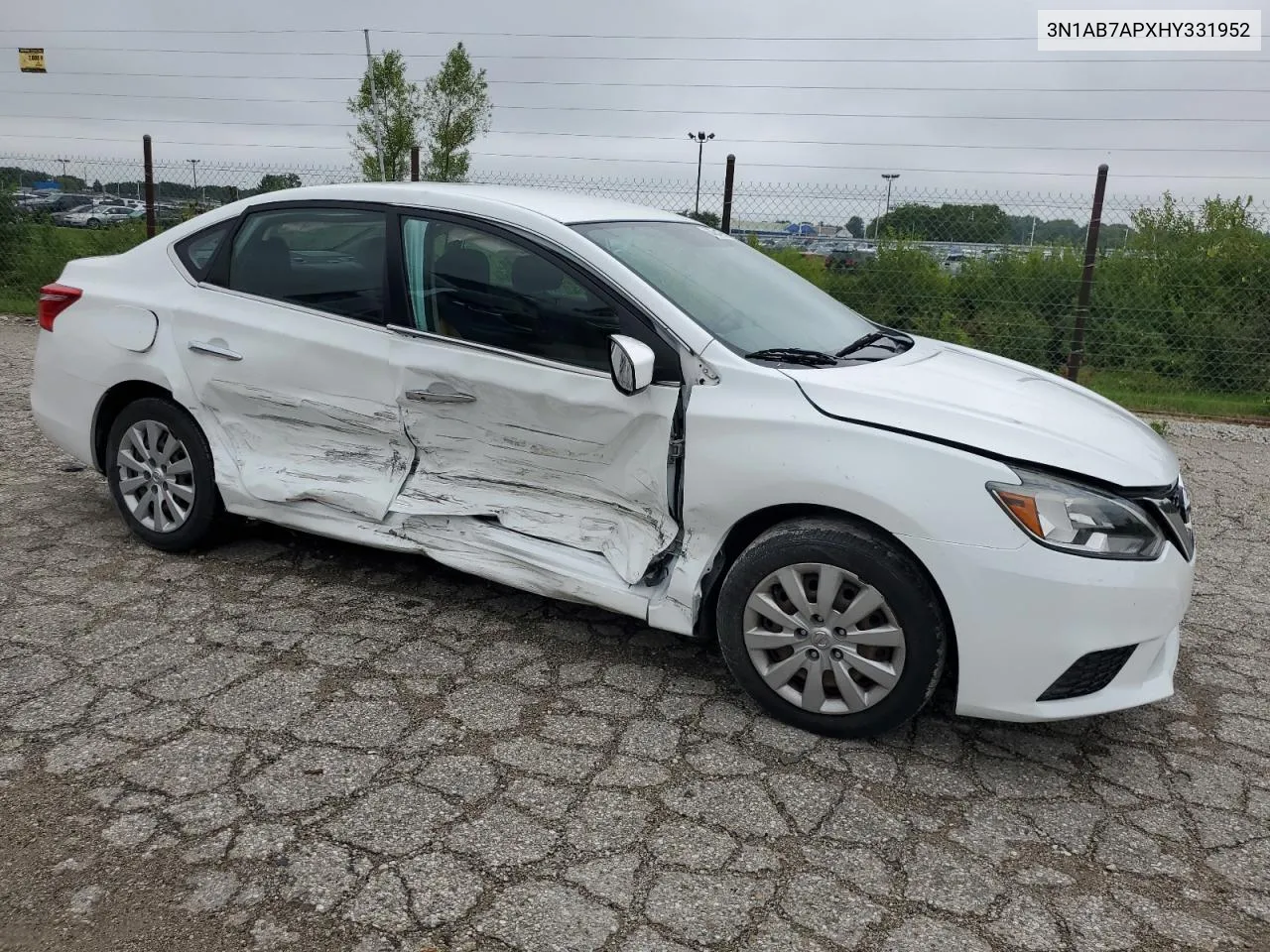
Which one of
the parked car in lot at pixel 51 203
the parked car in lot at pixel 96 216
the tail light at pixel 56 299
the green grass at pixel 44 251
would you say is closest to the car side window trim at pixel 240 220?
the tail light at pixel 56 299

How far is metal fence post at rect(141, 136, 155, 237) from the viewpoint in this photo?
1093cm

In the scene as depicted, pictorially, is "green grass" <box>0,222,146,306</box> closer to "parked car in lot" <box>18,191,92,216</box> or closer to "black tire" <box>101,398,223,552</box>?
"parked car in lot" <box>18,191,92,216</box>

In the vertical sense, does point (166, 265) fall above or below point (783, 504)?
above

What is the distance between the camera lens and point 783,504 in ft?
10.5

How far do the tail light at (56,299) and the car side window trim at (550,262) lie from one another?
5.53ft

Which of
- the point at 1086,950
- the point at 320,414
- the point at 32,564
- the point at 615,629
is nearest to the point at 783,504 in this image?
the point at 615,629

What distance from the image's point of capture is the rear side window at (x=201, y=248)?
4.32 metres

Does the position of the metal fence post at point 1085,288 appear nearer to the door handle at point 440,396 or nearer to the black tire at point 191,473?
the door handle at point 440,396

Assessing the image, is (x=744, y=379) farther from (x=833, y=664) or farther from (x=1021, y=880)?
(x=1021, y=880)

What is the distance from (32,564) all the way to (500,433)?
2.22m

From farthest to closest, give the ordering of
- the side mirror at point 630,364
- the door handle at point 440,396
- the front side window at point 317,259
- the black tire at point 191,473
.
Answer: the black tire at point 191,473 < the front side window at point 317,259 < the door handle at point 440,396 < the side mirror at point 630,364

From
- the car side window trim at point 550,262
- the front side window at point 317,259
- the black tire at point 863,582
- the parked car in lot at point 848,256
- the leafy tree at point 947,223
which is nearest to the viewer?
the black tire at point 863,582

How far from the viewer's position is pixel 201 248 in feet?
14.3

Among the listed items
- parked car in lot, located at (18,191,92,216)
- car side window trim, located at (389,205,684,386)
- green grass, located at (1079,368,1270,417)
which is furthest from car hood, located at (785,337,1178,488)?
parked car in lot, located at (18,191,92,216)
